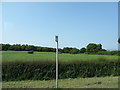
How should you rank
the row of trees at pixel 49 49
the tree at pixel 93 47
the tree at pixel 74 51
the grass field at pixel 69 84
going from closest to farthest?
the grass field at pixel 69 84 < the row of trees at pixel 49 49 < the tree at pixel 74 51 < the tree at pixel 93 47

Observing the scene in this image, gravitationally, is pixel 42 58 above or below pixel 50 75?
above

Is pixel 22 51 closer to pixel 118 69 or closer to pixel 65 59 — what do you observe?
pixel 65 59

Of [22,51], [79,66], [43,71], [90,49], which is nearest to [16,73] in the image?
[43,71]

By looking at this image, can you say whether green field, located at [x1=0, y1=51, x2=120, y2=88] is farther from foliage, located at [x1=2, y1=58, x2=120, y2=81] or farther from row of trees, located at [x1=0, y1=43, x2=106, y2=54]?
row of trees, located at [x1=0, y1=43, x2=106, y2=54]

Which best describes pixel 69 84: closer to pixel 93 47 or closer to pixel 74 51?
pixel 74 51

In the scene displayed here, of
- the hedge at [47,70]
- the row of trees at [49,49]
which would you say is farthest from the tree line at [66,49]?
the hedge at [47,70]

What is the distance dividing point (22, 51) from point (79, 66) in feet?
9.36

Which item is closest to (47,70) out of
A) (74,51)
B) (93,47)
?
(74,51)

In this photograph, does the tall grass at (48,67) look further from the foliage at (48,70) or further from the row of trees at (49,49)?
the row of trees at (49,49)

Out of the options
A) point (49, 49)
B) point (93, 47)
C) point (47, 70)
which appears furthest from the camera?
point (93, 47)

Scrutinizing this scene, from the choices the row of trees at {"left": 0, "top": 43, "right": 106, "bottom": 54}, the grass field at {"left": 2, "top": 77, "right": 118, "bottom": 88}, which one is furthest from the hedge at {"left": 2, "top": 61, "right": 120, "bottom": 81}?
the row of trees at {"left": 0, "top": 43, "right": 106, "bottom": 54}

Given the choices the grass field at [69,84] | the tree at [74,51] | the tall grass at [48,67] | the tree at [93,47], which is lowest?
the grass field at [69,84]

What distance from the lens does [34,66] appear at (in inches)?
315

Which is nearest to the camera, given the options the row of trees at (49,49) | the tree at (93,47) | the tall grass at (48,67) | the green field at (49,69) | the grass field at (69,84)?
the grass field at (69,84)
